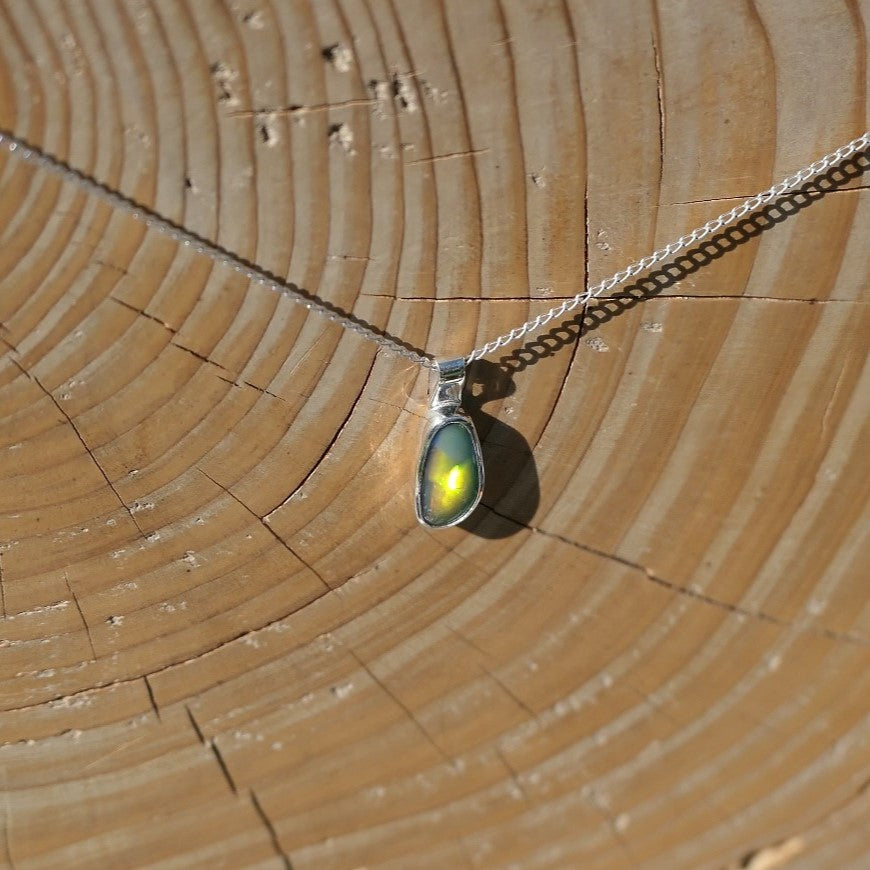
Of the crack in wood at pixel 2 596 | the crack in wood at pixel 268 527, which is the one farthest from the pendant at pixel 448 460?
the crack in wood at pixel 2 596

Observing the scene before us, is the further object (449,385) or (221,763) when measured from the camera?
(449,385)

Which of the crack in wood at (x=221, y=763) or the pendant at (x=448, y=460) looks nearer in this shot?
the crack in wood at (x=221, y=763)

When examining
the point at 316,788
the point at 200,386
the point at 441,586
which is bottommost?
the point at 316,788

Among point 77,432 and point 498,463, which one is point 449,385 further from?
point 77,432

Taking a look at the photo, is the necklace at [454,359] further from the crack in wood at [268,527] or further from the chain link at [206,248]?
the crack in wood at [268,527]

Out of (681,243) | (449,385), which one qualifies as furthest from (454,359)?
(681,243)

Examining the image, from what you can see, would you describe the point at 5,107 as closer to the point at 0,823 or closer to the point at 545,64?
the point at 545,64

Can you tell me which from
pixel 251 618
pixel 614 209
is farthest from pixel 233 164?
pixel 251 618

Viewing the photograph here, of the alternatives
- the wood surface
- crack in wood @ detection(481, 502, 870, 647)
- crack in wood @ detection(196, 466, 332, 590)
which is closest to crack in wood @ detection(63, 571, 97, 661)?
the wood surface
